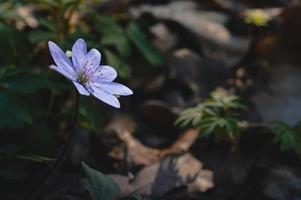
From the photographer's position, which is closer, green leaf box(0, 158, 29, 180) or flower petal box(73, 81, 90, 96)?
flower petal box(73, 81, 90, 96)

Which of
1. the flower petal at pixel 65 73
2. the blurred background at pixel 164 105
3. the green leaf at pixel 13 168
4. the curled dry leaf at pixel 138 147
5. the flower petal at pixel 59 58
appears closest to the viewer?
the flower petal at pixel 65 73

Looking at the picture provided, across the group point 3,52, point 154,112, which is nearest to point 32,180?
point 3,52

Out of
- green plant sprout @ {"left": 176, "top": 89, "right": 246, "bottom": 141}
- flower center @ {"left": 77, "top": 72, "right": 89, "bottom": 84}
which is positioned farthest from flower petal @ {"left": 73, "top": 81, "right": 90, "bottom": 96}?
green plant sprout @ {"left": 176, "top": 89, "right": 246, "bottom": 141}

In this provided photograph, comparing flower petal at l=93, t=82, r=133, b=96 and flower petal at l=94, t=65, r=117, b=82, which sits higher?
flower petal at l=94, t=65, r=117, b=82

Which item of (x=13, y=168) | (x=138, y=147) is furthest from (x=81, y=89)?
(x=138, y=147)

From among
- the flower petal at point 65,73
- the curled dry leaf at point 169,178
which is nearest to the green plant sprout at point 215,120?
the curled dry leaf at point 169,178

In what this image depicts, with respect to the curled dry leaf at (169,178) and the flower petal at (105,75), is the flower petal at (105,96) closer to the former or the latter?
the flower petal at (105,75)

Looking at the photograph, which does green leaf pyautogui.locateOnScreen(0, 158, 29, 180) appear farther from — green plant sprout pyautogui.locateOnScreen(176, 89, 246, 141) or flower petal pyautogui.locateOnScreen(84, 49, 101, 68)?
green plant sprout pyautogui.locateOnScreen(176, 89, 246, 141)
